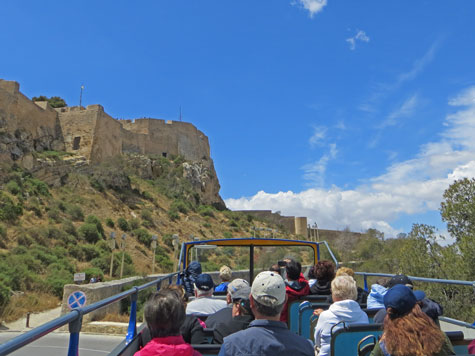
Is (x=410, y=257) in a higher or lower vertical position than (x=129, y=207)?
lower

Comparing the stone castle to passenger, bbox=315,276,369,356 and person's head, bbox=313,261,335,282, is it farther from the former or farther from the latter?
passenger, bbox=315,276,369,356

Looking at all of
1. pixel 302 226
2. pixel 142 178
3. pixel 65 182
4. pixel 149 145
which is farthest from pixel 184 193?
pixel 302 226

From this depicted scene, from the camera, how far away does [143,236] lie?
29.7 meters

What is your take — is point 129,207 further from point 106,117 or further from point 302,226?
point 302,226

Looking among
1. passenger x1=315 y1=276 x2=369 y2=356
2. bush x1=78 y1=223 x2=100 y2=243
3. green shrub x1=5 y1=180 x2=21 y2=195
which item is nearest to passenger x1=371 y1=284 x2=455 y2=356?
passenger x1=315 y1=276 x2=369 y2=356

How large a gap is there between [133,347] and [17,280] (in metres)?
15.0

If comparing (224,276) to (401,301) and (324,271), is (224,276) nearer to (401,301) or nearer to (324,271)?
(324,271)

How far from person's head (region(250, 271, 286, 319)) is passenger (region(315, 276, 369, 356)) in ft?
3.67

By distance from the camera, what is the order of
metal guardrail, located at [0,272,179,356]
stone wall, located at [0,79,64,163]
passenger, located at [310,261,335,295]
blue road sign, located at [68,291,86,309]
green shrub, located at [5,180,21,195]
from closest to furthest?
metal guardrail, located at [0,272,179,356]
passenger, located at [310,261,335,295]
blue road sign, located at [68,291,86,309]
green shrub, located at [5,180,21,195]
stone wall, located at [0,79,64,163]

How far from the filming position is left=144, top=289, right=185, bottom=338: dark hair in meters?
2.17

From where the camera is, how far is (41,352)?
7.40 metres

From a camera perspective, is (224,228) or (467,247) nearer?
(467,247)

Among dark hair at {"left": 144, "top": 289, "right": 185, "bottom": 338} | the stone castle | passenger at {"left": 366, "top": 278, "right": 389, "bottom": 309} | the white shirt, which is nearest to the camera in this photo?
dark hair at {"left": 144, "top": 289, "right": 185, "bottom": 338}

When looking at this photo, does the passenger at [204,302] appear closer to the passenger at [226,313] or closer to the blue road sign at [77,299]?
the passenger at [226,313]
